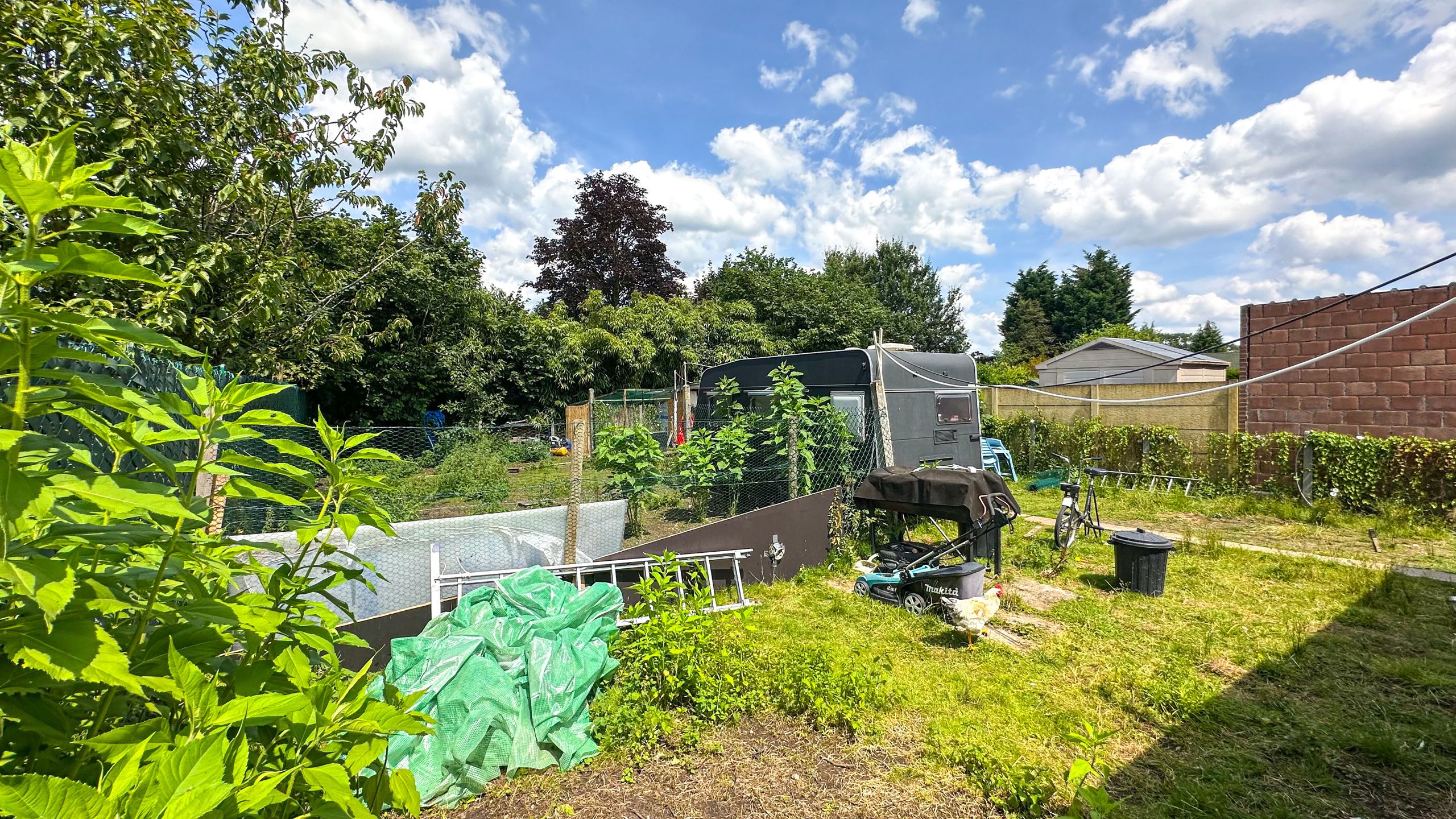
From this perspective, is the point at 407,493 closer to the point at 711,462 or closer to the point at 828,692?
the point at 711,462

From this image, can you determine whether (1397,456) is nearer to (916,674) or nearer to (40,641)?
(916,674)

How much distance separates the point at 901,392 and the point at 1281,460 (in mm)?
5683

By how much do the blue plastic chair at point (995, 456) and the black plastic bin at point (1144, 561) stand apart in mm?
5775

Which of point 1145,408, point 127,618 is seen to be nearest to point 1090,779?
point 127,618

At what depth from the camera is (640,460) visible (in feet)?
20.7

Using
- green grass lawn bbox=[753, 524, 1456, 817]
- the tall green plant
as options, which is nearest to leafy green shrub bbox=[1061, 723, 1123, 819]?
green grass lawn bbox=[753, 524, 1456, 817]

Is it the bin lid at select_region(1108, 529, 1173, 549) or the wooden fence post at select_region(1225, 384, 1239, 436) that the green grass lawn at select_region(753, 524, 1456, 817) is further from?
the wooden fence post at select_region(1225, 384, 1239, 436)

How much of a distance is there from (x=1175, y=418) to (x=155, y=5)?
1291 centimetres

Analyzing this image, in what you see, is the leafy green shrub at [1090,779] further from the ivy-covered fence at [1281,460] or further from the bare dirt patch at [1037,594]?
the ivy-covered fence at [1281,460]

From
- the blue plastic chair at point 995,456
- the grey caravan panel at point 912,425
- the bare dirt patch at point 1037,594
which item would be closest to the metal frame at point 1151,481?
the blue plastic chair at point 995,456

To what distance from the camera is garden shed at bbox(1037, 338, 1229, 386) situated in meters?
18.2

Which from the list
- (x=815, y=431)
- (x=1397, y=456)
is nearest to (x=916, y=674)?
(x=815, y=431)

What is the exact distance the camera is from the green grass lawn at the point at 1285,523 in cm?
679

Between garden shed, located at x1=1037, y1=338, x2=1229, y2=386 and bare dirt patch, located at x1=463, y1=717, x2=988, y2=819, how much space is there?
18.8 metres
